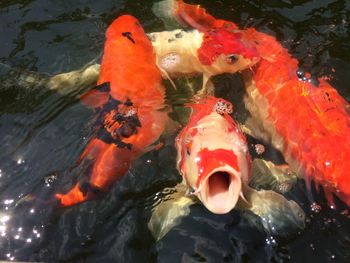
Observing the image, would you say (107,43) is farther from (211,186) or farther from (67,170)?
(211,186)

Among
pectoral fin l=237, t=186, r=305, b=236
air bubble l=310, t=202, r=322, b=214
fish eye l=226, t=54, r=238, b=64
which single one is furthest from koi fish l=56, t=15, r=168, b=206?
air bubble l=310, t=202, r=322, b=214

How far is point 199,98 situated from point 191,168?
4.03ft

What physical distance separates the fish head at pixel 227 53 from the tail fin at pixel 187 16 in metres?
0.36

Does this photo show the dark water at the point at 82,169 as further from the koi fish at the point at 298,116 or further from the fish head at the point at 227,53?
the fish head at the point at 227,53

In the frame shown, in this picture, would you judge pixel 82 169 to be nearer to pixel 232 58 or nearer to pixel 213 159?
pixel 213 159

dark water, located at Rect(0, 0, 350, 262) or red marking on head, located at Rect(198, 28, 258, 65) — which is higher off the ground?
red marking on head, located at Rect(198, 28, 258, 65)

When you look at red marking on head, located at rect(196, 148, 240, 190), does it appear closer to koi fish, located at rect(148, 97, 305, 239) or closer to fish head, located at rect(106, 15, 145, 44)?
koi fish, located at rect(148, 97, 305, 239)

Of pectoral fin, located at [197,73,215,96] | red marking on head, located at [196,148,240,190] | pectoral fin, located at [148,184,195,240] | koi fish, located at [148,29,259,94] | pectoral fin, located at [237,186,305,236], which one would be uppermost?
red marking on head, located at [196,148,240,190]

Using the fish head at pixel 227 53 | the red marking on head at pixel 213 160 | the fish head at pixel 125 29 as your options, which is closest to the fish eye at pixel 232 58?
the fish head at pixel 227 53

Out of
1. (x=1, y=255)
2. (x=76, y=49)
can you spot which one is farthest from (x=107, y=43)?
(x=1, y=255)

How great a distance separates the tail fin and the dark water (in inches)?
5.2

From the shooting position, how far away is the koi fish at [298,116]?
393 cm

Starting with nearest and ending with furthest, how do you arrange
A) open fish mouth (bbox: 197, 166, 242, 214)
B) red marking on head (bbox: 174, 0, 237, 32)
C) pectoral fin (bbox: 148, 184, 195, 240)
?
1. open fish mouth (bbox: 197, 166, 242, 214)
2. pectoral fin (bbox: 148, 184, 195, 240)
3. red marking on head (bbox: 174, 0, 237, 32)

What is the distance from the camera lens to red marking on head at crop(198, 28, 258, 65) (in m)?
4.75
